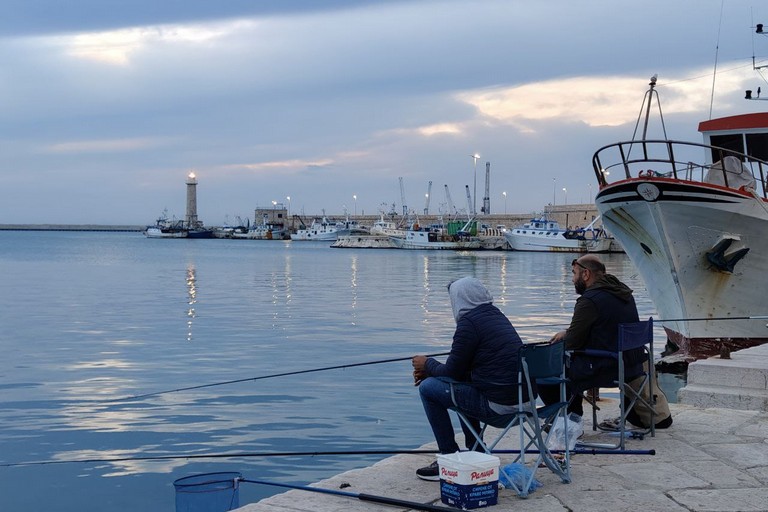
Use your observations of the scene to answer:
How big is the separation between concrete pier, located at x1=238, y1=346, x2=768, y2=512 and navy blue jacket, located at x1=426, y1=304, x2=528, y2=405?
66 centimetres

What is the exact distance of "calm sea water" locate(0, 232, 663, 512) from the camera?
9.91 meters

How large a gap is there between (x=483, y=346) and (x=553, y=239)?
337ft

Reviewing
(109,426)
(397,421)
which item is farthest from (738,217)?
(109,426)

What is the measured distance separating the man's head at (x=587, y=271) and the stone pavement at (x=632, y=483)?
50.3 inches

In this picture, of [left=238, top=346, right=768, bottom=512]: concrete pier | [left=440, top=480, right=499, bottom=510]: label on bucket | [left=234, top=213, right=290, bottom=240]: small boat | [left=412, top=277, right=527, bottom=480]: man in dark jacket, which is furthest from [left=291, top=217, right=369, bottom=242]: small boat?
[left=440, top=480, right=499, bottom=510]: label on bucket

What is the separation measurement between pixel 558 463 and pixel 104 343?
18454 mm

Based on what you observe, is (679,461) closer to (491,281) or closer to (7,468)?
(7,468)

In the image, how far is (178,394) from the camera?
14703 millimetres

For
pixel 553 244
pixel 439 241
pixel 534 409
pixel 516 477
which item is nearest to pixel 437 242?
pixel 439 241

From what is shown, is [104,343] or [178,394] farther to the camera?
[104,343]

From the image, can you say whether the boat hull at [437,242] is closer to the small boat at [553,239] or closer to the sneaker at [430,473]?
the small boat at [553,239]

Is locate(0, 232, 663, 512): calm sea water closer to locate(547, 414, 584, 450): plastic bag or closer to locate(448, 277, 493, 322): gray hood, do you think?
locate(547, 414, 584, 450): plastic bag

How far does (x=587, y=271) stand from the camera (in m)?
7.02

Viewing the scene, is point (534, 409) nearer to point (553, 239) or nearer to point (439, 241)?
point (553, 239)
